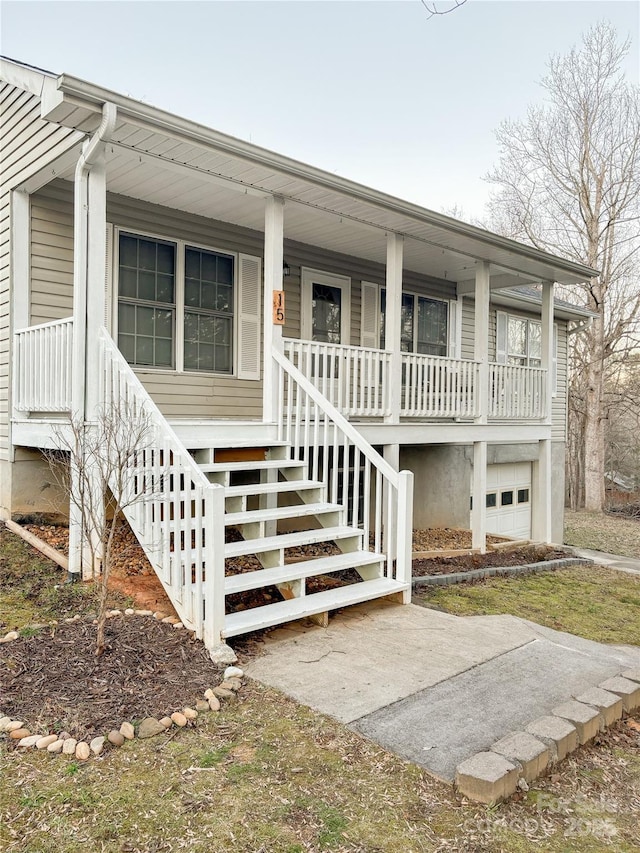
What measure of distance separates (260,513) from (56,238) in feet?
13.2

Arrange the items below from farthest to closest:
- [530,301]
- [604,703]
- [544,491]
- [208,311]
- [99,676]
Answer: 1. [530,301]
2. [544,491]
3. [208,311]
4. [99,676]
5. [604,703]

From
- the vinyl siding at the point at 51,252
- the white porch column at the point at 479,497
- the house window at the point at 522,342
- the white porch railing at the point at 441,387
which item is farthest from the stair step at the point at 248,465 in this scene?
the house window at the point at 522,342

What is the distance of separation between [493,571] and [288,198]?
5008 mm

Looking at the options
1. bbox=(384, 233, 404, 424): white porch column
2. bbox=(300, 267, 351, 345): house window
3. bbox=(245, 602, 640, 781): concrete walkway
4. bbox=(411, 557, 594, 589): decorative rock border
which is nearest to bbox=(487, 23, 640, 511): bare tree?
bbox=(411, 557, 594, 589): decorative rock border

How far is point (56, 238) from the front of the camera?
22.2ft

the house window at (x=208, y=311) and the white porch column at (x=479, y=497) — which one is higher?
the house window at (x=208, y=311)

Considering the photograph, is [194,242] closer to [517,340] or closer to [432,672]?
[432,672]

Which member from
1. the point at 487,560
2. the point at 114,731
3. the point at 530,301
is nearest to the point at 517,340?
the point at 530,301

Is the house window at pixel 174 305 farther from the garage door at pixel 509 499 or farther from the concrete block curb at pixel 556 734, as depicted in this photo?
the garage door at pixel 509 499

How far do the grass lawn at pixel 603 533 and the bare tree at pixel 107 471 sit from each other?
35.1ft

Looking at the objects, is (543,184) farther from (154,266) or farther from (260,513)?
(260,513)

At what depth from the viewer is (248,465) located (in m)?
5.56

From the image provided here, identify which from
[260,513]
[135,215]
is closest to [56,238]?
[135,215]

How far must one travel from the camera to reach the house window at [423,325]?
35.6 ft
